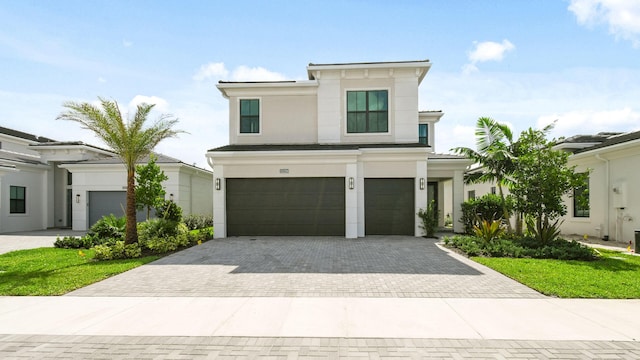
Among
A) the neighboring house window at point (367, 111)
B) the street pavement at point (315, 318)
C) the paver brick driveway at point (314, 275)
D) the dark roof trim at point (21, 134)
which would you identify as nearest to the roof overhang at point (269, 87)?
the neighboring house window at point (367, 111)

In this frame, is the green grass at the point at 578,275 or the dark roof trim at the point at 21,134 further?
the dark roof trim at the point at 21,134

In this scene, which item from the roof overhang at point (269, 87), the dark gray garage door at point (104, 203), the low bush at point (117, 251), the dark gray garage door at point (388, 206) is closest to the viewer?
the low bush at point (117, 251)

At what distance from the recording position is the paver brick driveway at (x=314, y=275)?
6422mm

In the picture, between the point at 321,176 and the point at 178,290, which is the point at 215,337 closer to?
the point at 178,290

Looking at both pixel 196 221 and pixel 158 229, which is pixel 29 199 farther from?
pixel 158 229

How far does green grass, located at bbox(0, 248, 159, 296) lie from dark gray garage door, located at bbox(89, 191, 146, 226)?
24.7 ft

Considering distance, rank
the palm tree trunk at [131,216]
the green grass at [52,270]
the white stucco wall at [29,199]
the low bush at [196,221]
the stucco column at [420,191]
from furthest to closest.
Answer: the white stucco wall at [29,199], the low bush at [196,221], the stucco column at [420,191], the palm tree trunk at [131,216], the green grass at [52,270]

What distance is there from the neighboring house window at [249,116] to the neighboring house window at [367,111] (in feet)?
14.7

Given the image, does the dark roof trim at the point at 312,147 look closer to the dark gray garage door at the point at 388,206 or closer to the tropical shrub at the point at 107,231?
the dark gray garage door at the point at 388,206

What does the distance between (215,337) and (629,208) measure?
15.9 metres

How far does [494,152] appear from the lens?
12.8 meters

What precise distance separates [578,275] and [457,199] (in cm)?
868

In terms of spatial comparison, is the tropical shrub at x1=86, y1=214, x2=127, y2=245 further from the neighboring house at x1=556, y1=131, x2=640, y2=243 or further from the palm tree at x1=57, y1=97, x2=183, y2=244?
the neighboring house at x1=556, y1=131, x2=640, y2=243

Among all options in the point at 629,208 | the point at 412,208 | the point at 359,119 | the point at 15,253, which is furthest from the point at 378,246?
the point at 15,253
